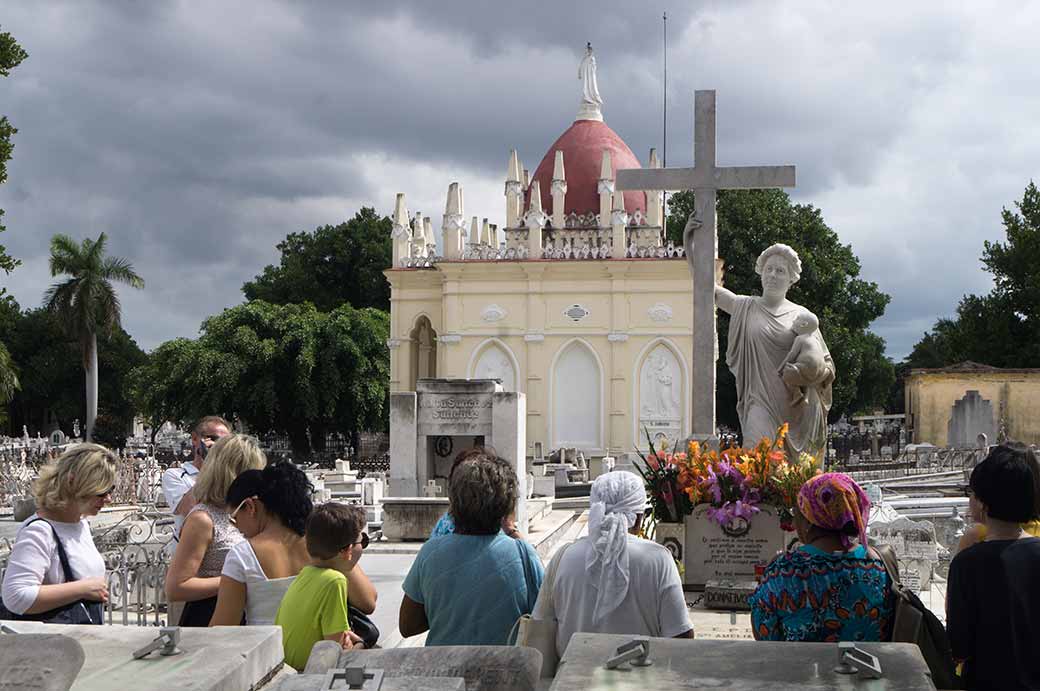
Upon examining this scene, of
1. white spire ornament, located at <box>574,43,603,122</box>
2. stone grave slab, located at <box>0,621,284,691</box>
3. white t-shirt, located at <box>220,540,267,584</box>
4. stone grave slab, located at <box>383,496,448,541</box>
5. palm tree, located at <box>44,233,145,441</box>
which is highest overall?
white spire ornament, located at <box>574,43,603,122</box>

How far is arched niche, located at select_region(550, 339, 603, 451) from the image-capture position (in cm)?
3641

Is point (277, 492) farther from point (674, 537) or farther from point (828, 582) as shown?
point (674, 537)

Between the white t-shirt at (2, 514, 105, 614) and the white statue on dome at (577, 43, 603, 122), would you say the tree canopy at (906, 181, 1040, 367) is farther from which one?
the white t-shirt at (2, 514, 105, 614)

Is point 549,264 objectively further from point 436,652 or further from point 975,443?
point 436,652

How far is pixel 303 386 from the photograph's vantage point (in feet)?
128

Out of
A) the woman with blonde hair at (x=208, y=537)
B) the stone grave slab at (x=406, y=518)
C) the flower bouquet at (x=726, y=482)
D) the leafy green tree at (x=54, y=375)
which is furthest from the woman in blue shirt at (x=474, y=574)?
the leafy green tree at (x=54, y=375)

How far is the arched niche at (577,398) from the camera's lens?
3641cm

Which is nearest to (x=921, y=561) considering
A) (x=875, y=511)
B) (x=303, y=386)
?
(x=875, y=511)

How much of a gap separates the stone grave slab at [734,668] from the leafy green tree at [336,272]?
2125 inches

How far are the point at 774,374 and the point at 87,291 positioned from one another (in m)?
44.5

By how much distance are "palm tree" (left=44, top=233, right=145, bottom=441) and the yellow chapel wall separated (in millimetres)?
19169

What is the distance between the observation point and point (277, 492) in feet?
15.6

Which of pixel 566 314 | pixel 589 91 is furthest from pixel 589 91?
pixel 566 314

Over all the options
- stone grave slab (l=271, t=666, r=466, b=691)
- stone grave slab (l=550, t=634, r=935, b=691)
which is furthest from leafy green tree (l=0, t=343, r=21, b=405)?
stone grave slab (l=550, t=634, r=935, b=691)
